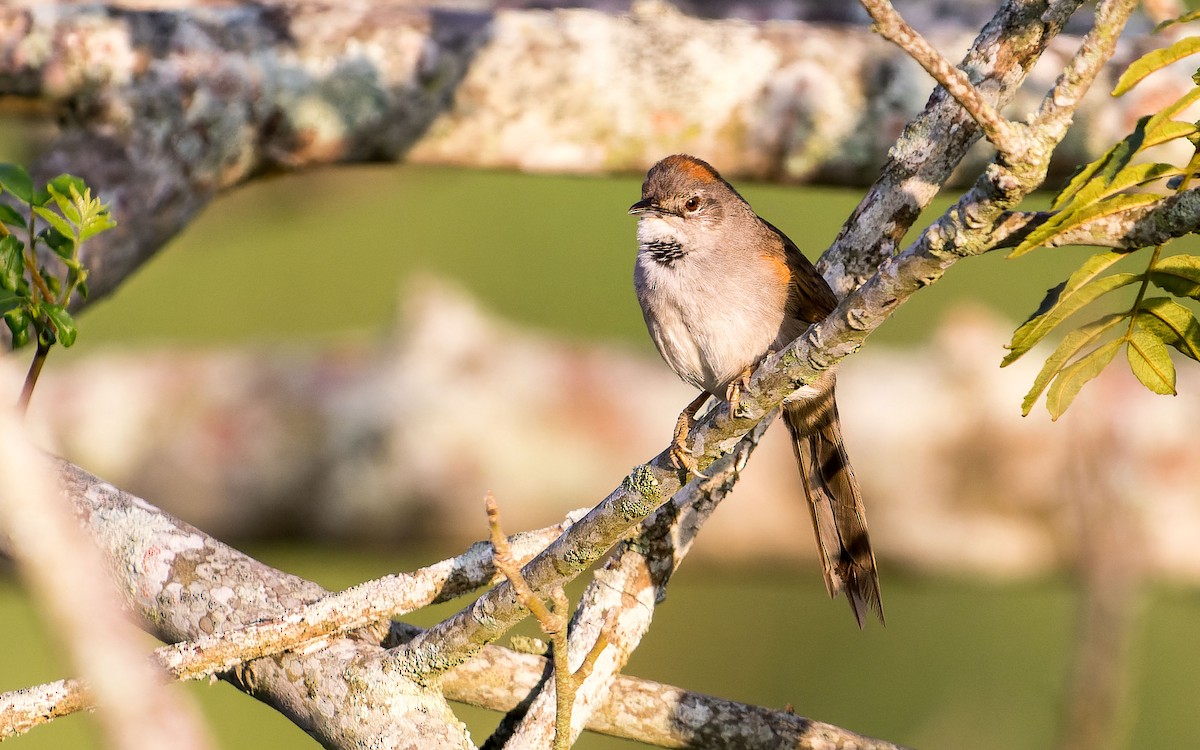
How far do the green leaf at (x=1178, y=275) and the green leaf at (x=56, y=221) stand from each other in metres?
2.18

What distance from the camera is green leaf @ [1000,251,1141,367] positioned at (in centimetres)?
183

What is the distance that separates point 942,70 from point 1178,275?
28.2 inches

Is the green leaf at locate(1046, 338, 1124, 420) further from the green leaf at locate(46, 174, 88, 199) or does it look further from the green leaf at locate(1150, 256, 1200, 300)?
the green leaf at locate(46, 174, 88, 199)

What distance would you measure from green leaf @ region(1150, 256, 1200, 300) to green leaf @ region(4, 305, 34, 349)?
2.25 meters

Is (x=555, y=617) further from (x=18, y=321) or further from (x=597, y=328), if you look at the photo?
(x=597, y=328)

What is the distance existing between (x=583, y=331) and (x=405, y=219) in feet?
7.65

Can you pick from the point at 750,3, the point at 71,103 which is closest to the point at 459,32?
the point at 71,103

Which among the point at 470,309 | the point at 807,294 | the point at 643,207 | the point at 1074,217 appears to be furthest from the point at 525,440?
the point at 1074,217

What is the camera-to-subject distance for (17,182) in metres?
2.50

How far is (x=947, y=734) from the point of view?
4566mm

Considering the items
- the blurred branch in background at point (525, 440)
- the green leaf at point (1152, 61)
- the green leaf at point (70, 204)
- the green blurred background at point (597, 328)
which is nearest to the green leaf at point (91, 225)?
the green leaf at point (70, 204)

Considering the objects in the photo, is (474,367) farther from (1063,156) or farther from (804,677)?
(804,677)

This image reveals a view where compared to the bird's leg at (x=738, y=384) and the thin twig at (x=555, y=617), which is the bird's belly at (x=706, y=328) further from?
the thin twig at (x=555, y=617)

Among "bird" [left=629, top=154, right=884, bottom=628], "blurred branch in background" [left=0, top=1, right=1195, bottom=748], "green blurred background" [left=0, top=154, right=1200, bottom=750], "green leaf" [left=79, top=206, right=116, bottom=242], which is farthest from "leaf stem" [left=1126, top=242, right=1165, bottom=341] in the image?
"green blurred background" [left=0, top=154, right=1200, bottom=750]
